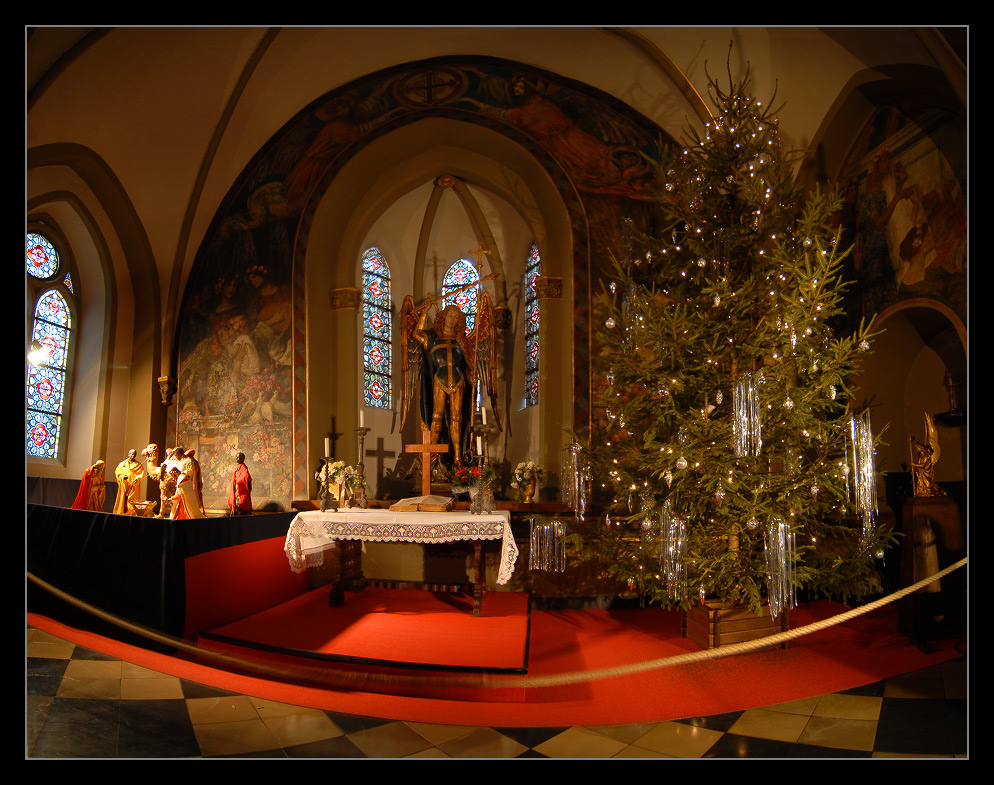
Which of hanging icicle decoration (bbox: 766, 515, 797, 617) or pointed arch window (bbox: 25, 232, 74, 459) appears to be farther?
pointed arch window (bbox: 25, 232, 74, 459)

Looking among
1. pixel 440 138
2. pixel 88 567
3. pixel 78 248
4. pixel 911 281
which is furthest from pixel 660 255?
pixel 78 248

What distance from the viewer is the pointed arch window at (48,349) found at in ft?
34.9

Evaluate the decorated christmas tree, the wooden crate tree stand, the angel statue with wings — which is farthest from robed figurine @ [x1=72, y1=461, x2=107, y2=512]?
the wooden crate tree stand

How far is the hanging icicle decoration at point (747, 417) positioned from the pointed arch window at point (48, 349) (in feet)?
35.7

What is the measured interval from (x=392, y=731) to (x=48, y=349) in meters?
10.5

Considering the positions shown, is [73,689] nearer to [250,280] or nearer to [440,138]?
[250,280]

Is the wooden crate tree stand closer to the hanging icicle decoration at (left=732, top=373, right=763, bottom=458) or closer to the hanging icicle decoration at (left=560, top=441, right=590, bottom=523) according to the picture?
the hanging icicle decoration at (left=732, top=373, right=763, bottom=458)

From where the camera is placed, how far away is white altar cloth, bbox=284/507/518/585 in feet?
21.2

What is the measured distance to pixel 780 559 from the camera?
5.27 metres

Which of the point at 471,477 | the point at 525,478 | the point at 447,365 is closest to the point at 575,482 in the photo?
the point at 525,478

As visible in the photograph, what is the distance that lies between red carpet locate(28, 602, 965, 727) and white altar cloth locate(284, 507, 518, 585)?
1089 mm

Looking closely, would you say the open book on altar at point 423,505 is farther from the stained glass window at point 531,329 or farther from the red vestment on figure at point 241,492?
the stained glass window at point 531,329

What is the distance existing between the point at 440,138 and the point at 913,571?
840cm

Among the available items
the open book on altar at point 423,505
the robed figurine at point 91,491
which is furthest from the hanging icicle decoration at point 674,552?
the robed figurine at point 91,491
